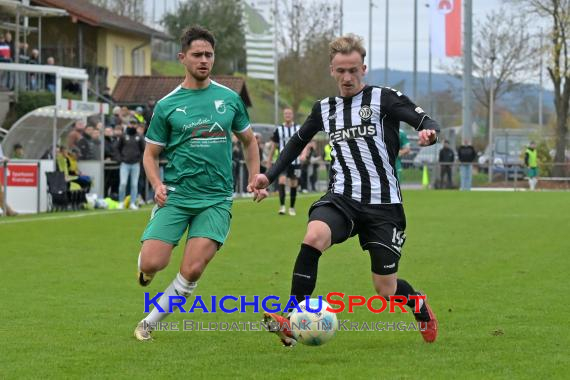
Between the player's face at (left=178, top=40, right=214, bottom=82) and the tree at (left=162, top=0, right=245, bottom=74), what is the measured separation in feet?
192

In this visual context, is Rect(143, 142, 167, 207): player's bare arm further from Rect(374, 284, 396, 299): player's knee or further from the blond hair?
Rect(374, 284, 396, 299): player's knee

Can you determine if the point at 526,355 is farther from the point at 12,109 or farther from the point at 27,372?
the point at 12,109

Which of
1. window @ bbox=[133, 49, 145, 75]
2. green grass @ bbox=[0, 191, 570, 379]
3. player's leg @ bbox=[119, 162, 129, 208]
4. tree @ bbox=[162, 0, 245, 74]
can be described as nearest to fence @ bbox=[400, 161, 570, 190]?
window @ bbox=[133, 49, 145, 75]

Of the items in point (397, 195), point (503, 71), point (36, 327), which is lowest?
point (36, 327)

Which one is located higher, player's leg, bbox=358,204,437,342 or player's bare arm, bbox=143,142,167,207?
player's bare arm, bbox=143,142,167,207

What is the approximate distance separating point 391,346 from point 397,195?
1.04 metres

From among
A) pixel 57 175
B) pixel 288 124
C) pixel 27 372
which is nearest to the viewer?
pixel 27 372

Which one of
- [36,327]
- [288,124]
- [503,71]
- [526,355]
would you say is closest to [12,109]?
[288,124]

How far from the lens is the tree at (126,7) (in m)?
63.2

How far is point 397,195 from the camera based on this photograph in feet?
26.0

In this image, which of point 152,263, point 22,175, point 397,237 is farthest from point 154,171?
point 22,175

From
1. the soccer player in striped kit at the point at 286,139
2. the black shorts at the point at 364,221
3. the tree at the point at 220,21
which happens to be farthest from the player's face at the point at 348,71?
the tree at the point at 220,21

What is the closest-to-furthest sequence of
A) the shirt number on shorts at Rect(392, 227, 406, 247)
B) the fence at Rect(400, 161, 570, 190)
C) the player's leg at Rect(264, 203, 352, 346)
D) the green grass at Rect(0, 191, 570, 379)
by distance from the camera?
the green grass at Rect(0, 191, 570, 379), the player's leg at Rect(264, 203, 352, 346), the shirt number on shorts at Rect(392, 227, 406, 247), the fence at Rect(400, 161, 570, 190)

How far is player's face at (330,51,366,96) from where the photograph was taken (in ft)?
25.2
